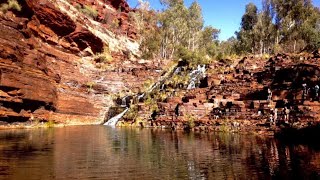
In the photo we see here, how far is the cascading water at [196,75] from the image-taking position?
150ft

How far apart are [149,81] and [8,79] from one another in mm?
25515

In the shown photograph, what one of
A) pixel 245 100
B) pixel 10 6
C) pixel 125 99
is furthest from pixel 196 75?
pixel 10 6

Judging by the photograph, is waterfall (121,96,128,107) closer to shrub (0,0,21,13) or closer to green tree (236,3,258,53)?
shrub (0,0,21,13)

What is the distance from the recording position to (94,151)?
664 inches

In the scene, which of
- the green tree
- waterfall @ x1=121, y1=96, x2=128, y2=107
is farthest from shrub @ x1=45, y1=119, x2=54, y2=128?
the green tree

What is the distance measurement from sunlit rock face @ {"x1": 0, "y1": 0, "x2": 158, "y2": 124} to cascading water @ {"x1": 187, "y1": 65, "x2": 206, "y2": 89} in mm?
7886

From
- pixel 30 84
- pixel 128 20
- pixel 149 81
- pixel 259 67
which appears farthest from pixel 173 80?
pixel 128 20

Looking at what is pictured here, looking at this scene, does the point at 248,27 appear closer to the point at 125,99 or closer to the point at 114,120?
the point at 125,99

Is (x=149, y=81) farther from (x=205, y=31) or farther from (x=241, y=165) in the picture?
(x=241, y=165)

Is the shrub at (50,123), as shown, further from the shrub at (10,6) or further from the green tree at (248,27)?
the green tree at (248,27)

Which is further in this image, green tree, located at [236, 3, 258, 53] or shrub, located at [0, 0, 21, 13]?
green tree, located at [236, 3, 258, 53]

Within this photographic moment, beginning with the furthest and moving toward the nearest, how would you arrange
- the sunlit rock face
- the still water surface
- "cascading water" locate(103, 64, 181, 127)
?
"cascading water" locate(103, 64, 181, 127) → the sunlit rock face → the still water surface

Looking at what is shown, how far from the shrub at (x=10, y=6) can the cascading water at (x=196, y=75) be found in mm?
23270

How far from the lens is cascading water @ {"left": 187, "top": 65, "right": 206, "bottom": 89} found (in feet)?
150
